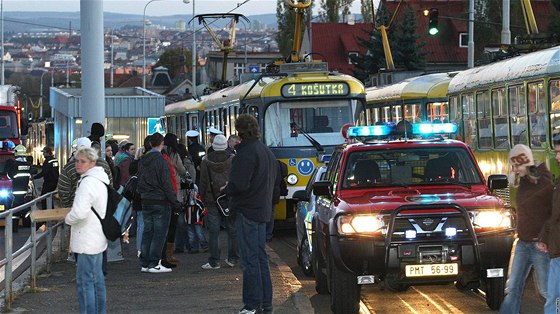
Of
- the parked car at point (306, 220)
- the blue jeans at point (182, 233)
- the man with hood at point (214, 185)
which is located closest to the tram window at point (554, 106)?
the parked car at point (306, 220)

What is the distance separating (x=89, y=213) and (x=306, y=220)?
5031mm

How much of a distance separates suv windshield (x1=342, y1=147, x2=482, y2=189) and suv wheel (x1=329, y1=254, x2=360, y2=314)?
1.36 metres

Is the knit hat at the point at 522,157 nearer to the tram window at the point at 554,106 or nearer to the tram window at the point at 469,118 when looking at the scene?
the tram window at the point at 554,106

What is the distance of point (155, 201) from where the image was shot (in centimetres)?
1612

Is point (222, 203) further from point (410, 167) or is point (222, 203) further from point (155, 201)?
point (410, 167)

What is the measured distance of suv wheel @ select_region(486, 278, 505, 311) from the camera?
1258 cm

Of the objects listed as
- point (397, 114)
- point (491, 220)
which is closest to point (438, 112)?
point (397, 114)

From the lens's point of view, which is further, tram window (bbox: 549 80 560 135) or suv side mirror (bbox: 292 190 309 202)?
tram window (bbox: 549 80 560 135)

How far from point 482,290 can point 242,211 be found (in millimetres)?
2961

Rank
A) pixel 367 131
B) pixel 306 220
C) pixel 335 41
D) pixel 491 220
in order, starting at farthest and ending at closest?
1. pixel 335 41
2. pixel 306 220
3. pixel 367 131
4. pixel 491 220

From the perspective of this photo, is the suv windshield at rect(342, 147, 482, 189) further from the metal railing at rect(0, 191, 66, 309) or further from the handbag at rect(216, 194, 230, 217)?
the metal railing at rect(0, 191, 66, 309)

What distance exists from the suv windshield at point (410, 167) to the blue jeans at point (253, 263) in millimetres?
1485

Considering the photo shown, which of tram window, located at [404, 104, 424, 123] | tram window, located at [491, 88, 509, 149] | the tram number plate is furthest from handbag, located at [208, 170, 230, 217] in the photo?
tram window, located at [404, 104, 424, 123]

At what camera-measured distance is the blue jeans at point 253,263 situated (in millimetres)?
12195
